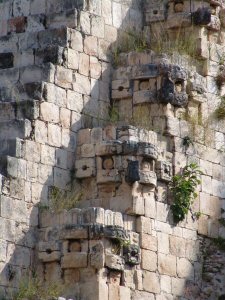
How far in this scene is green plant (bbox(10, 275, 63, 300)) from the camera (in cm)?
3378

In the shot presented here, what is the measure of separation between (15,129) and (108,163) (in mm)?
1739

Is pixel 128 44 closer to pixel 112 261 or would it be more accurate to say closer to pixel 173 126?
pixel 173 126

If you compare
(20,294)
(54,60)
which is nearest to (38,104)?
(54,60)

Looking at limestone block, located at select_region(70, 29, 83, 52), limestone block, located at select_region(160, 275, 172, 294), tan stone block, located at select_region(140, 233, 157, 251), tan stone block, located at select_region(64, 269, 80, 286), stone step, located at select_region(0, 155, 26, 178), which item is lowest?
tan stone block, located at select_region(64, 269, 80, 286)

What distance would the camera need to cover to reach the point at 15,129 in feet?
116

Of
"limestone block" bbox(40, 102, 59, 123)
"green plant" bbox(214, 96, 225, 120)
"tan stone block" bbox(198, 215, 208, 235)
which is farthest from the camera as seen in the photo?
"green plant" bbox(214, 96, 225, 120)

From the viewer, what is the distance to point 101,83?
3722 cm


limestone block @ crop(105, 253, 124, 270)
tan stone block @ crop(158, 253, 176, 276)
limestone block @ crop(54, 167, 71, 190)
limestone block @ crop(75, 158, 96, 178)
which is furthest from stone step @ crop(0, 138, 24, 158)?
tan stone block @ crop(158, 253, 176, 276)

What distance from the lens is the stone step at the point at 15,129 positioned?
35.2m

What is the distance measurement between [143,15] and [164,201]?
14.0 ft

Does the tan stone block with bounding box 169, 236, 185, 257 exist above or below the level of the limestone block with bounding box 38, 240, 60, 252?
above

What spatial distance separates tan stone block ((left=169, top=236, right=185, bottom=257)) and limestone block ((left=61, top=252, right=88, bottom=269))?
208 centimetres

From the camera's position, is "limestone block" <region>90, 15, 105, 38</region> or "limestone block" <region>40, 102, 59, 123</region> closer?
"limestone block" <region>40, 102, 59, 123</region>

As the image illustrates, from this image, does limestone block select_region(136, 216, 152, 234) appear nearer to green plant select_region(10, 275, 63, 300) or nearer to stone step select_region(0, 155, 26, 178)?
green plant select_region(10, 275, 63, 300)
